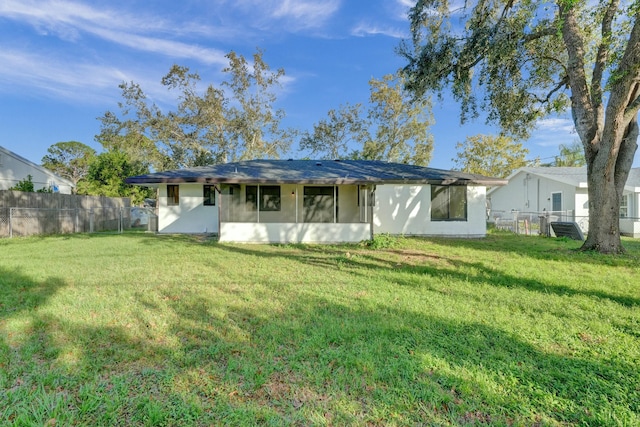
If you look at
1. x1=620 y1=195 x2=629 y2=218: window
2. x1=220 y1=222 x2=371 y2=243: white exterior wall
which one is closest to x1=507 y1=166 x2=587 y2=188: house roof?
x1=620 y1=195 x2=629 y2=218: window

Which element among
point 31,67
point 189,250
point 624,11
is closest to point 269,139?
point 31,67

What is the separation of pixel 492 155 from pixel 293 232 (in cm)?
2369

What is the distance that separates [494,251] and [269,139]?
18.1 m

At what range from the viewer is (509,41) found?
28.4ft

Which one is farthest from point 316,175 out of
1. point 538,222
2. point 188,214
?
point 538,222

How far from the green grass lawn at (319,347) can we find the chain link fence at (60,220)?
7.66m

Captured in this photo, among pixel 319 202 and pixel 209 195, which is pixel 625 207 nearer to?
pixel 319 202

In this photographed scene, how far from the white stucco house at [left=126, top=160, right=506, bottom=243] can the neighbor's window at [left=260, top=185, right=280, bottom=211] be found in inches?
1.5

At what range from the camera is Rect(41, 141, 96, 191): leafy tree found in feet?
117

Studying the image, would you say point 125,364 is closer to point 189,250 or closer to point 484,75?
point 189,250

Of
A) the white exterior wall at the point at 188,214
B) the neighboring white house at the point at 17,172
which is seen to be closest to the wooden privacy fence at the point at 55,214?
the white exterior wall at the point at 188,214

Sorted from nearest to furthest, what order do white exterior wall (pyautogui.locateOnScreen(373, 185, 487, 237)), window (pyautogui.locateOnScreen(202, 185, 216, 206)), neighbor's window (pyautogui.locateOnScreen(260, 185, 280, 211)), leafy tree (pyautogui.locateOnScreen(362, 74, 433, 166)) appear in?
neighbor's window (pyautogui.locateOnScreen(260, 185, 280, 211)) → white exterior wall (pyautogui.locateOnScreen(373, 185, 487, 237)) → window (pyautogui.locateOnScreen(202, 185, 216, 206)) → leafy tree (pyautogui.locateOnScreen(362, 74, 433, 166))

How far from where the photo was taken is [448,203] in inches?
489

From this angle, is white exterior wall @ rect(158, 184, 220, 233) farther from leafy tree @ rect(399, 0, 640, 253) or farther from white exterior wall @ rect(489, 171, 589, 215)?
white exterior wall @ rect(489, 171, 589, 215)
